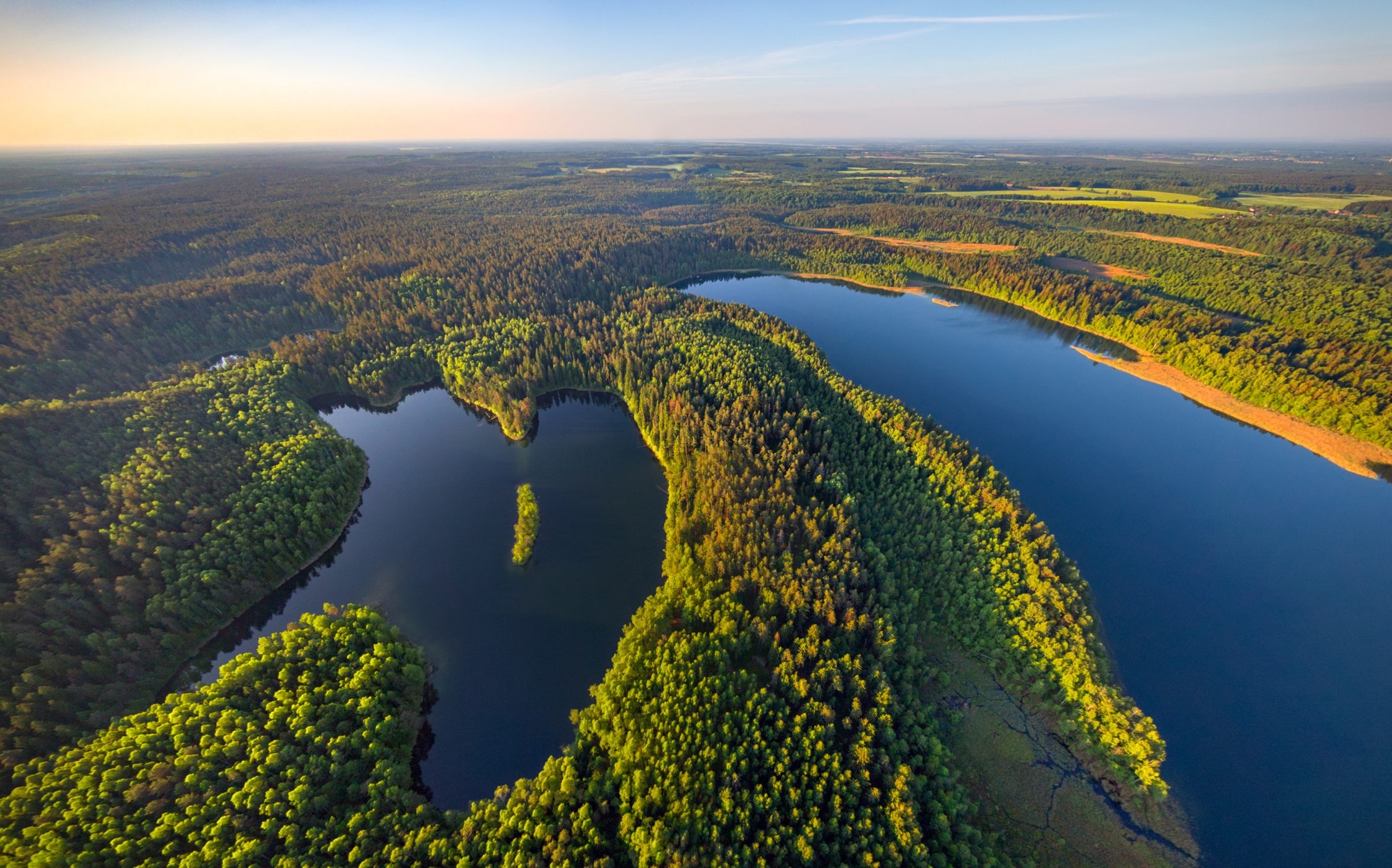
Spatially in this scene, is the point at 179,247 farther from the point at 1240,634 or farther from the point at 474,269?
the point at 1240,634

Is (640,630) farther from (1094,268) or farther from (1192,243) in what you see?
(1192,243)

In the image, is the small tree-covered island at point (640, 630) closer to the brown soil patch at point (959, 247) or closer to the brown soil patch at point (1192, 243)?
the brown soil patch at point (1192, 243)

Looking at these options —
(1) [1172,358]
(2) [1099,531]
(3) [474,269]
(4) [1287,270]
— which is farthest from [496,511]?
(4) [1287,270]

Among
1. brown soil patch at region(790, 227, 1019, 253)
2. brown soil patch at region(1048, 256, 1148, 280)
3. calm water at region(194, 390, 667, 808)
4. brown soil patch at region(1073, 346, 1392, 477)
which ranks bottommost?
calm water at region(194, 390, 667, 808)

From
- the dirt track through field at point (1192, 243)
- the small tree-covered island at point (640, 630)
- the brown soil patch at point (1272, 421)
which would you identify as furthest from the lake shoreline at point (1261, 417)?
the dirt track through field at point (1192, 243)

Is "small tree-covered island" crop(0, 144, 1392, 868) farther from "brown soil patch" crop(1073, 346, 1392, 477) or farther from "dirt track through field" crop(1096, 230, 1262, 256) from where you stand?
"dirt track through field" crop(1096, 230, 1262, 256)

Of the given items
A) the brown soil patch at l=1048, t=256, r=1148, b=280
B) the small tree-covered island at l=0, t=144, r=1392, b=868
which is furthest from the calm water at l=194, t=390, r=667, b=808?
the brown soil patch at l=1048, t=256, r=1148, b=280
